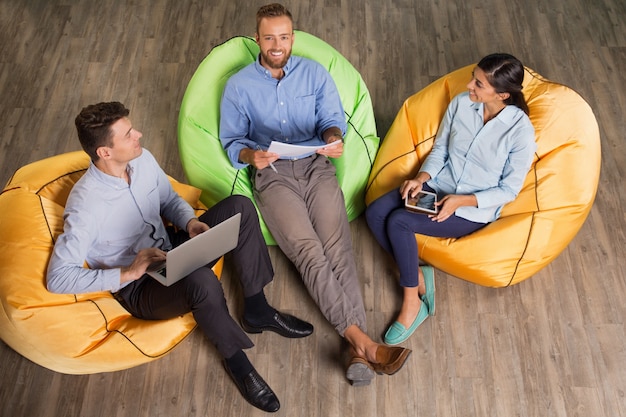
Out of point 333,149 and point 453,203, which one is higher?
point 333,149

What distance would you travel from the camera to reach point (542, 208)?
2.86 meters

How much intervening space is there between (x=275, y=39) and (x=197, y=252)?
0.99m

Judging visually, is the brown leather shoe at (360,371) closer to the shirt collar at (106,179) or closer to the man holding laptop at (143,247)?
the man holding laptop at (143,247)

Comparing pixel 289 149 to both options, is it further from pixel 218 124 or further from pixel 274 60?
pixel 218 124

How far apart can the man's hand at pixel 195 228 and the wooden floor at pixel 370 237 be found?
51cm

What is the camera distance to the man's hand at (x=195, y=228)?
2658 mm

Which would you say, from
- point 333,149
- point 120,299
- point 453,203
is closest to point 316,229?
point 333,149

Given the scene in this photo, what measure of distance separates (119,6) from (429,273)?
2947mm

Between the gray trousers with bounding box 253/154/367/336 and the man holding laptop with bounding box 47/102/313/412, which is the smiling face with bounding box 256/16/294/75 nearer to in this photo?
the gray trousers with bounding box 253/154/367/336

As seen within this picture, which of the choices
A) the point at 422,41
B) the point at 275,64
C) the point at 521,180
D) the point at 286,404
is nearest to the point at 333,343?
the point at 286,404

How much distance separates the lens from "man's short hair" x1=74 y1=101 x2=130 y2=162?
92.2 inches

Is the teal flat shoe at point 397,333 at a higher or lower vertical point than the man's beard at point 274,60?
lower

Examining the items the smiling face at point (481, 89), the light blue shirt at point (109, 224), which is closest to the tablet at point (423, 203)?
the smiling face at point (481, 89)

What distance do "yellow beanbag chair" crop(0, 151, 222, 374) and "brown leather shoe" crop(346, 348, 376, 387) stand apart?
68 centimetres
